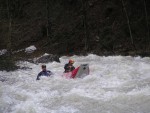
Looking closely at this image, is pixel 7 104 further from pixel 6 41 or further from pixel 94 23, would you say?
pixel 6 41

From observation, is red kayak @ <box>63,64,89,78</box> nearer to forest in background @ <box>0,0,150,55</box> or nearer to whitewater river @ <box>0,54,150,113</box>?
whitewater river @ <box>0,54,150,113</box>

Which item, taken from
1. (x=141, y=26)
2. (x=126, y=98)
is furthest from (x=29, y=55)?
(x=126, y=98)

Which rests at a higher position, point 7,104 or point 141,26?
point 141,26

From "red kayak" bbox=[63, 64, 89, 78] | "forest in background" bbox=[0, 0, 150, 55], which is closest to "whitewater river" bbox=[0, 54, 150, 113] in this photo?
"red kayak" bbox=[63, 64, 89, 78]

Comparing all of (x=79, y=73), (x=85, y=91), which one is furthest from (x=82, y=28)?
(x=85, y=91)

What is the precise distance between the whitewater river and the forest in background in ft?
12.0

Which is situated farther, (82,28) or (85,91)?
(82,28)

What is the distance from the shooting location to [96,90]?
35.0ft

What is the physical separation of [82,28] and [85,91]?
35.6 feet

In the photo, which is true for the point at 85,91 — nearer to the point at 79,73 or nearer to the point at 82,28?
the point at 79,73

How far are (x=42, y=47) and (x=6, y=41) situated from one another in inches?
141

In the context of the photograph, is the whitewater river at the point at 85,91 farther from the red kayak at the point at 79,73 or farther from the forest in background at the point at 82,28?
the forest in background at the point at 82,28

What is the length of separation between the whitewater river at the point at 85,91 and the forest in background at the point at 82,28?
3.64 metres

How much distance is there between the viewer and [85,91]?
10617mm
